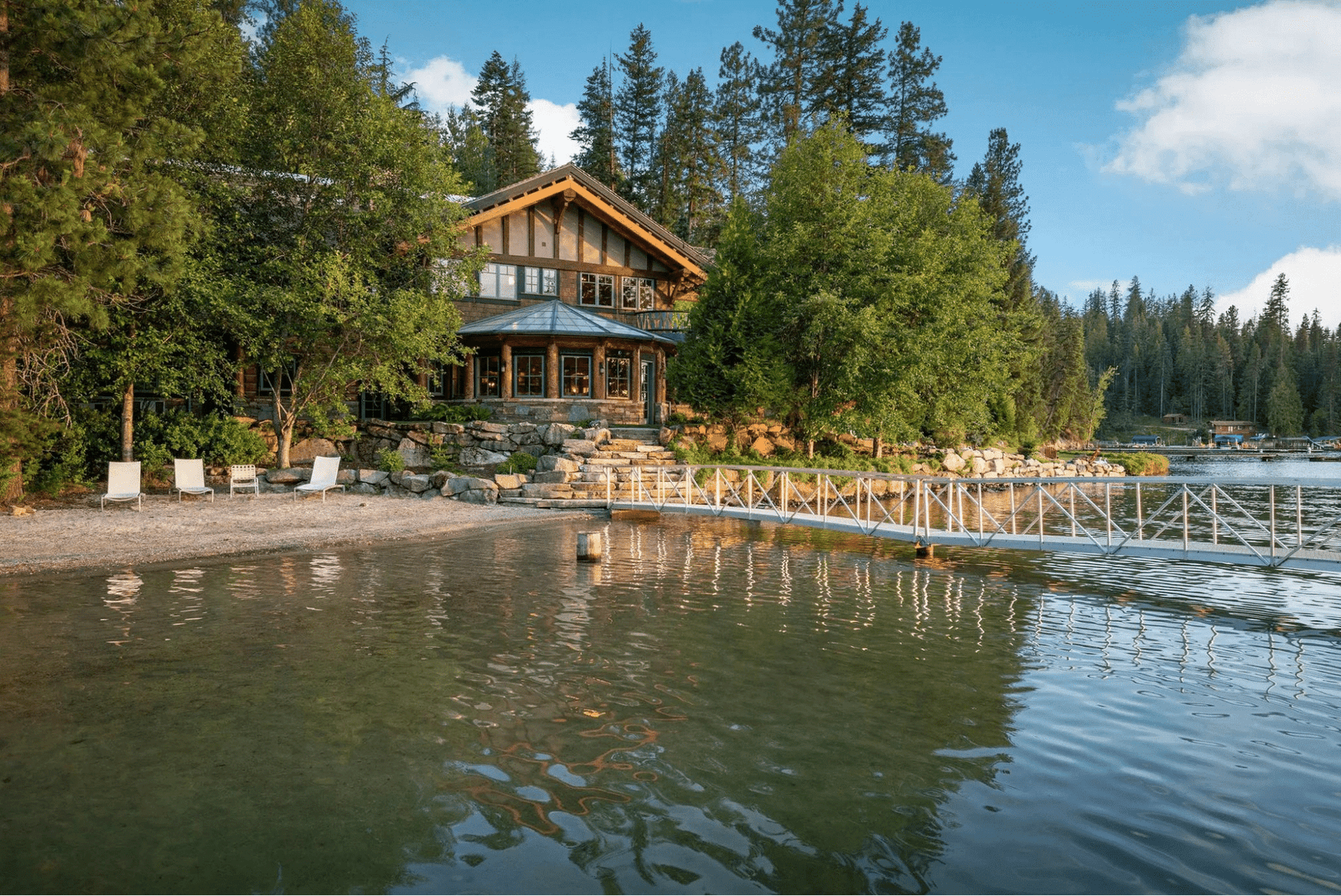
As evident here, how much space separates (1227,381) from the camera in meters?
98.1

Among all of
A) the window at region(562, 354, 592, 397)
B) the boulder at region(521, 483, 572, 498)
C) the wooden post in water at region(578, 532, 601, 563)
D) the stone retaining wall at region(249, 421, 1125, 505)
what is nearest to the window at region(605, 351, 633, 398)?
the window at region(562, 354, 592, 397)

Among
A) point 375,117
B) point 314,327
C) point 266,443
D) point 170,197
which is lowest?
point 266,443

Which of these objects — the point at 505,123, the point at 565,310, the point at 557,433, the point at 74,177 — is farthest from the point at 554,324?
the point at 505,123

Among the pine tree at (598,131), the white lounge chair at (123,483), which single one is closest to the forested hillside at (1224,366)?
the pine tree at (598,131)

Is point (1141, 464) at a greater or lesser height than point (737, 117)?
lesser

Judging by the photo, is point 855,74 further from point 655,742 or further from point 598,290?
point 655,742

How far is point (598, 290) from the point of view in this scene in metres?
30.3

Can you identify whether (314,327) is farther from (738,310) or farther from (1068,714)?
(1068,714)

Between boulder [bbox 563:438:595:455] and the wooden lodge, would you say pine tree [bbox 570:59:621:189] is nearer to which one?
the wooden lodge

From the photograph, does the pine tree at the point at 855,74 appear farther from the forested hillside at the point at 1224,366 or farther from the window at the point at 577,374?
the forested hillside at the point at 1224,366

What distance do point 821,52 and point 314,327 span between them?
30.4 metres

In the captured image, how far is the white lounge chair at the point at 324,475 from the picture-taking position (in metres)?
19.2

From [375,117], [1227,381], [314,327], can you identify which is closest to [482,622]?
[314,327]

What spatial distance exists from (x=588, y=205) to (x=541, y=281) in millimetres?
3185
